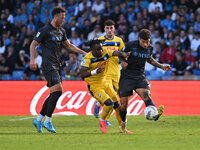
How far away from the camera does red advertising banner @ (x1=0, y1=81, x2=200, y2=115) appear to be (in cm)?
1549

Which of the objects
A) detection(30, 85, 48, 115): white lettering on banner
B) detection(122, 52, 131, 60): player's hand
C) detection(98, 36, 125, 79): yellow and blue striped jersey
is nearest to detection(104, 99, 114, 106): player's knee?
detection(122, 52, 131, 60): player's hand

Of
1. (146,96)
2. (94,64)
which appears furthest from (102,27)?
(146,96)

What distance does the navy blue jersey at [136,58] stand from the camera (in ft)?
33.4

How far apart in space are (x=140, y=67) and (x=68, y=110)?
559 cm

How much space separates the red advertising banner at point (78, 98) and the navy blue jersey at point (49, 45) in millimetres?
5513

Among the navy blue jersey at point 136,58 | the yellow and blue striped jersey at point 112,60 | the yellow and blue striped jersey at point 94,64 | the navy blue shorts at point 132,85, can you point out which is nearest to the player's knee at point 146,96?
the navy blue shorts at point 132,85

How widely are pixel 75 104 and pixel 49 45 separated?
5696mm

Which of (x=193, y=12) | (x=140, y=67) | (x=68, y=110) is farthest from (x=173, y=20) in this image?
(x=140, y=67)

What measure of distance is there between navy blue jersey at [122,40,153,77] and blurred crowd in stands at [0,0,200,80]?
6913 mm

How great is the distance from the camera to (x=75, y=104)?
15516 mm

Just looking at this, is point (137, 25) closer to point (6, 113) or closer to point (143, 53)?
point (6, 113)

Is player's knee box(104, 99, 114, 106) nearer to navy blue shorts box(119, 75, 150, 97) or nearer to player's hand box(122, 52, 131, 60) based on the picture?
navy blue shorts box(119, 75, 150, 97)

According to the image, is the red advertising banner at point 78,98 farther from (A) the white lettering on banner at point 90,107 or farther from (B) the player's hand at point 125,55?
(B) the player's hand at point 125,55

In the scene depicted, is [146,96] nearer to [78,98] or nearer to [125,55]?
[125,55]
